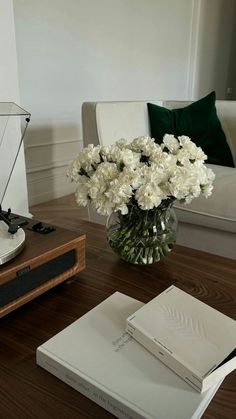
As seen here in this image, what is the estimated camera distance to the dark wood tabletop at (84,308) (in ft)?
1.49

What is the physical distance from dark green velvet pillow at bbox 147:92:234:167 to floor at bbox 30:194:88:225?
0.64m

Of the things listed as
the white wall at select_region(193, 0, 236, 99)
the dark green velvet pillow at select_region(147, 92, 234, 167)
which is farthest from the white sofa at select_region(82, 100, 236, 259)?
the white wall at select_region(193, 0, 236, 99)

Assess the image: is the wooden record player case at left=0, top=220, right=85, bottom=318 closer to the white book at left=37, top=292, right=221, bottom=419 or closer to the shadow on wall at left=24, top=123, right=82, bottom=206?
the white book at left=37, top=292, right=221, bottom=419

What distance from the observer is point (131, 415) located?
431 millimetres

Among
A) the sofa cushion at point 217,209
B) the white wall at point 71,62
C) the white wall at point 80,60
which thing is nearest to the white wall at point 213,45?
the white wall at point 80,60

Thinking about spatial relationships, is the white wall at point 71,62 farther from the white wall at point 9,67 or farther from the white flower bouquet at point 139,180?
the white flower bouquet at point 139,180

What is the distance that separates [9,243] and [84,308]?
0.63 ft

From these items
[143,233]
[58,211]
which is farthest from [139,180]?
[58,211]

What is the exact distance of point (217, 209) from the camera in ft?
4.24

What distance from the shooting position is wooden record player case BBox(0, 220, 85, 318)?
24.0 inches

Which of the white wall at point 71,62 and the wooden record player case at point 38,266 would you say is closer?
the wooden record player case at point 38,266

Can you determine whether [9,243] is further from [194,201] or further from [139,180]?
[194,201]

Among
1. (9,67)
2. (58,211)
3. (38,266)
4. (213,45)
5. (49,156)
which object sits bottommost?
(58,211)

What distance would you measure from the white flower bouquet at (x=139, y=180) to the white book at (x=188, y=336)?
178 millimetres
